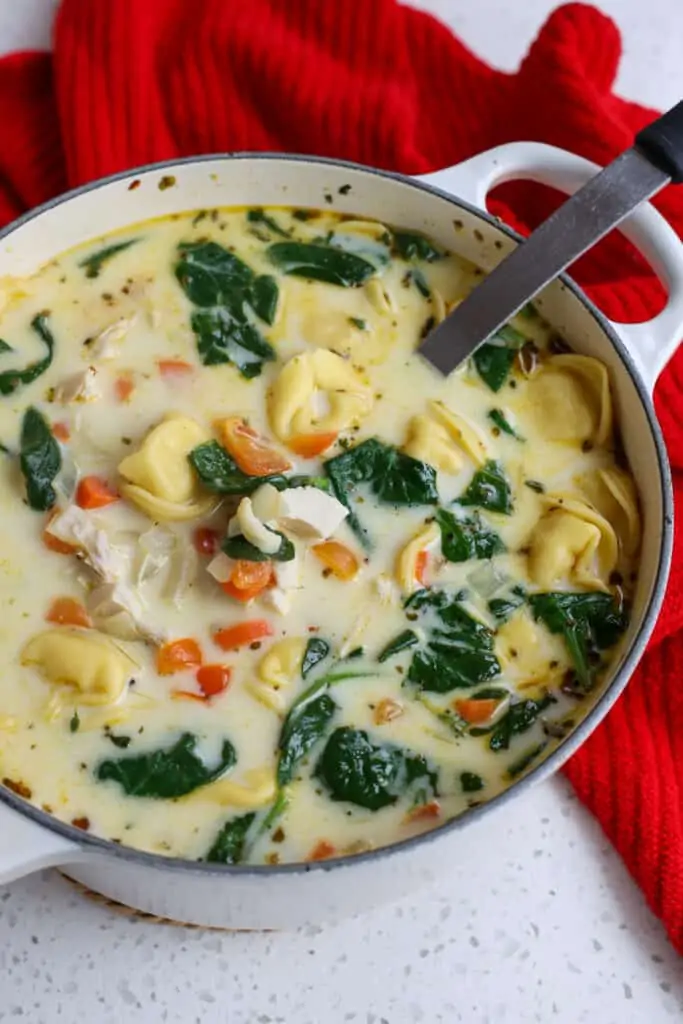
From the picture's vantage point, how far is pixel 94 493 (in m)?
1.87

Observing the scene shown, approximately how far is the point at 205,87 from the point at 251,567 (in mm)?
1012

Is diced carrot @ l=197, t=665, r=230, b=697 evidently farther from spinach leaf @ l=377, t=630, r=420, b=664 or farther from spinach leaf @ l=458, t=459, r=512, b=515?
spinach leaf @ l=458, t=459, r=512, b=515

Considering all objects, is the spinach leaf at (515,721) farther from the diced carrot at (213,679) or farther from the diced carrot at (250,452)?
the diced carrot at (250,452)

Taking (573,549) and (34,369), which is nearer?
(573,549)

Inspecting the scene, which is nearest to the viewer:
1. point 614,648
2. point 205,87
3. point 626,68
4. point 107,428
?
point 614,648

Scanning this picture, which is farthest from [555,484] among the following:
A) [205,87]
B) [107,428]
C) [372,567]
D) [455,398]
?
[205,87]

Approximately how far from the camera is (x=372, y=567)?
1.84m

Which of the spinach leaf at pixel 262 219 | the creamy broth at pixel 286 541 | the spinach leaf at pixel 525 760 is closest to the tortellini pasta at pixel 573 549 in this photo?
the creamy broth at pixel 286 541

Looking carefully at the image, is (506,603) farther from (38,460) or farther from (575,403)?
(38,460)

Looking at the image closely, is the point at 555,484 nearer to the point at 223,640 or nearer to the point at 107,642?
the point at 223,640

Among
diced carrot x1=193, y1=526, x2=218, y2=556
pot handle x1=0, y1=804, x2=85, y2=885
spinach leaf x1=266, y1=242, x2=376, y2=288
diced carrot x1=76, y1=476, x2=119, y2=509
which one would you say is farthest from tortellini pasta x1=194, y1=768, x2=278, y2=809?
spinach leaf x1=266, y1=242, x2=376, y2=288

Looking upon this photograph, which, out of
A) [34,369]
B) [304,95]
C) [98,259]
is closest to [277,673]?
[34,369]

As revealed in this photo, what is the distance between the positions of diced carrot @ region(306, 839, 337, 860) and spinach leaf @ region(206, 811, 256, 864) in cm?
9

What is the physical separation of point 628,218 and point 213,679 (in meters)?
0.93
